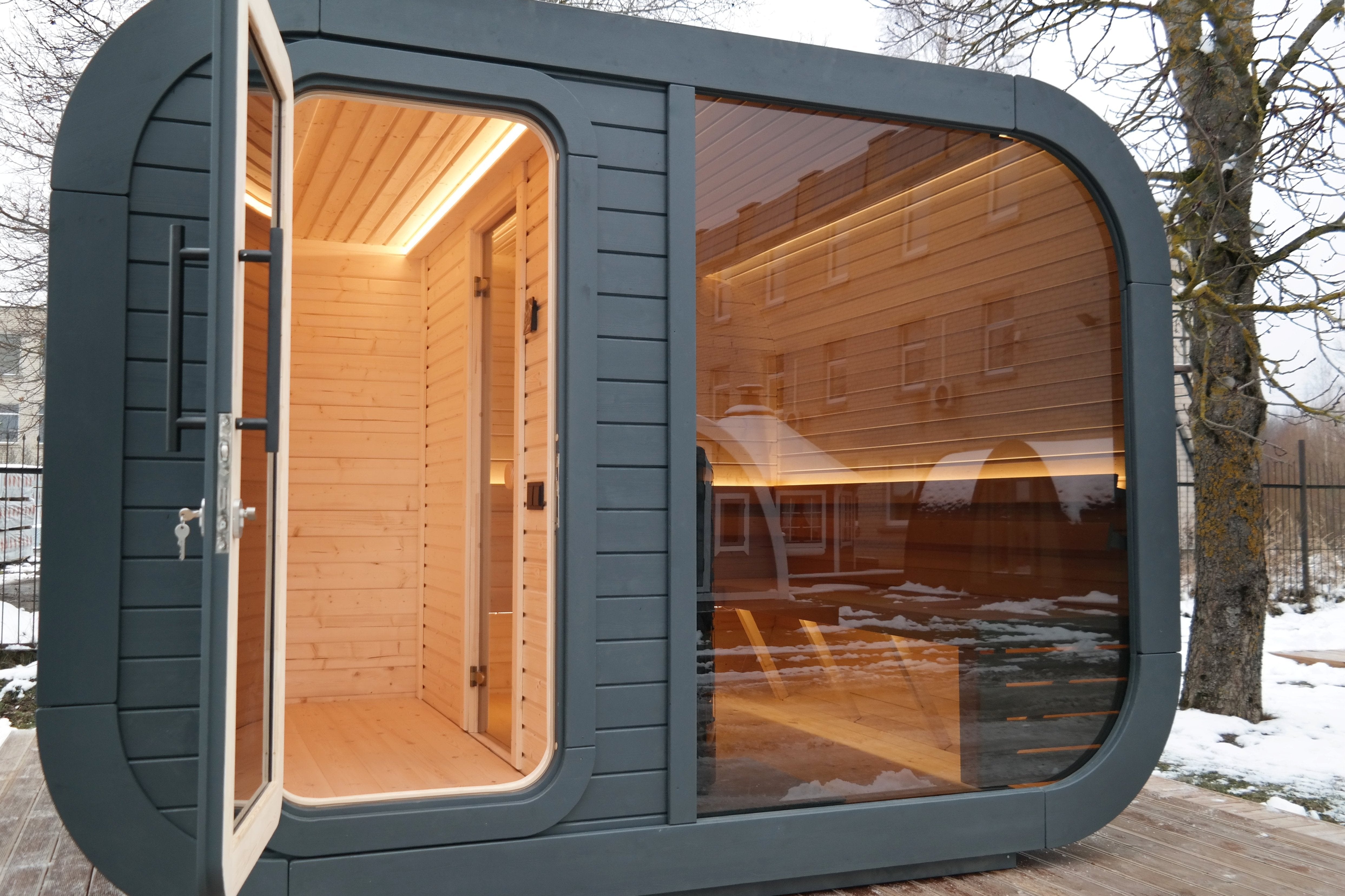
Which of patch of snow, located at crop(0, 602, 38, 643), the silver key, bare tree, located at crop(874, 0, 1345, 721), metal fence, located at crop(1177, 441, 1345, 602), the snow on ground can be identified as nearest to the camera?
the silver key

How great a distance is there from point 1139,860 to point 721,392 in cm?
203

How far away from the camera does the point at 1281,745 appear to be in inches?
229

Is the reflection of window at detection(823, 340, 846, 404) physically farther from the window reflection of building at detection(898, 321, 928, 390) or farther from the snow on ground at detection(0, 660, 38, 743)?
the snow on ground at detection(0, 660, 38, 743)

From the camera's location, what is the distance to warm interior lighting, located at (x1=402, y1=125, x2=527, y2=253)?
152 inches

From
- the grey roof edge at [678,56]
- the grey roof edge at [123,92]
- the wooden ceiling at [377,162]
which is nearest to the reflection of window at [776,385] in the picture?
the grey roof edge at [678,56]

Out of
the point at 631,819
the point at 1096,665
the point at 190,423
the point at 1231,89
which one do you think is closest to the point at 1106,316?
the point at 1096,665

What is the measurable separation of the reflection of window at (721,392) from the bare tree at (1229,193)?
128 inches

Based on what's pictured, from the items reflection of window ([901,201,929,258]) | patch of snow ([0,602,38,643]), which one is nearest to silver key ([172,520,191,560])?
reflection of window ([901,201,929,258])

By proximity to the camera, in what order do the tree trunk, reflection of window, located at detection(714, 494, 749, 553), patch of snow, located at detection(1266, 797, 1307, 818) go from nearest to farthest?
reflection of window, located at detection(714, 494, 749, 553) < patch of snow, located at detection(1266, 797, 1307, 818) < the tree trunk

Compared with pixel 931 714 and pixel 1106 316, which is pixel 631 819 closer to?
pixel 931 714

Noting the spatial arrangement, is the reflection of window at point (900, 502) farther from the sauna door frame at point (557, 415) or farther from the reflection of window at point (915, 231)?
the sauna door frame at point (557, 415)

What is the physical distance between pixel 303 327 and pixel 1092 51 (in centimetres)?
447

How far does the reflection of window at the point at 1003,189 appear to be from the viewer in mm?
3473

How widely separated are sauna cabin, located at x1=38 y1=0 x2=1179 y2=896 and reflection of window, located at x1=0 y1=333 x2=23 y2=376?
6.00 metres
